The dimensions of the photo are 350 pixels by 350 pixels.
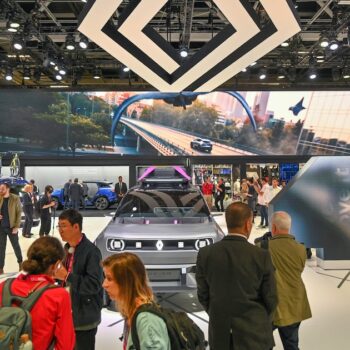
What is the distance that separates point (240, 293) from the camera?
2168mm

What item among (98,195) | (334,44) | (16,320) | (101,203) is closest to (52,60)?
(98,195)

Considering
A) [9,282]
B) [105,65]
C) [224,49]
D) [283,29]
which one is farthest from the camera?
[105,65]

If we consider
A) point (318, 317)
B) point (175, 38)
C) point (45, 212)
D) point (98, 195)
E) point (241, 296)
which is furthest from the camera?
point (98, 195)

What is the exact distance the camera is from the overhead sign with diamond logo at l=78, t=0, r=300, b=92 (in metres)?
5.12

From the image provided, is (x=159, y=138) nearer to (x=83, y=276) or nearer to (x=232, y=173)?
(x=232, y=173)

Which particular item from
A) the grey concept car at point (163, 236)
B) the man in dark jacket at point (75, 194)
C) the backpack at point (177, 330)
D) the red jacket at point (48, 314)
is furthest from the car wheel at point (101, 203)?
the backpack at point (177, 330)

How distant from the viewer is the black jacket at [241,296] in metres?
2.16

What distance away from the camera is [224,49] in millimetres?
6770

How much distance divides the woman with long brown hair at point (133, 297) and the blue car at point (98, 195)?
15.2 m

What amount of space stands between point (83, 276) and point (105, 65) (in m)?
15.5

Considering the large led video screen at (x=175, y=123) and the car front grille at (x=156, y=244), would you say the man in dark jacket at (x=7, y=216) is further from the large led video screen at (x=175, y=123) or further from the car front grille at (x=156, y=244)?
the large led video screen at (x=175, y=123)

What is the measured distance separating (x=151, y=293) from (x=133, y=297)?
9cm

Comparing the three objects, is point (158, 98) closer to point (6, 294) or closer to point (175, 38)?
point (175, 38)

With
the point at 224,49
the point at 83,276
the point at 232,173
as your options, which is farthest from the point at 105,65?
the point at 83,276
